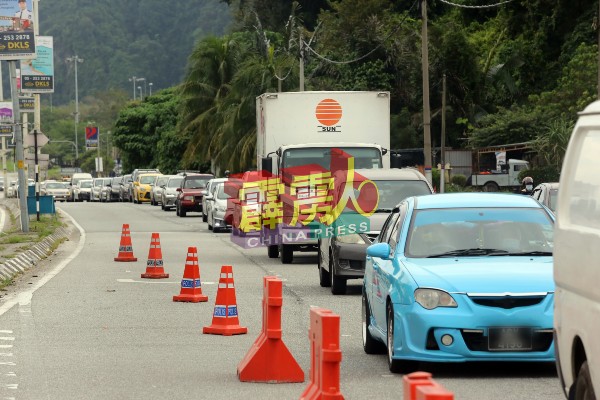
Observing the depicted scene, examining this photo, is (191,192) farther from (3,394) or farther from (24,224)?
(3,394)

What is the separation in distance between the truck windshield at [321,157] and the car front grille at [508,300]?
14926 millimetres

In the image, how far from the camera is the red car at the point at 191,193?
51219 millimetres

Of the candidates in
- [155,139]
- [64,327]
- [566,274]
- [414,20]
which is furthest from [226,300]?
[155,139]

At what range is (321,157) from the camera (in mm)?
25250

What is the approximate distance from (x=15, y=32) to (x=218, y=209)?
8.39m

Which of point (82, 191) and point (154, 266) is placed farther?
point (82, 191)

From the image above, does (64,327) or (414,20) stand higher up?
(414,20)

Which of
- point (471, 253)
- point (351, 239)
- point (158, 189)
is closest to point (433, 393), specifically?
point (471, 253)

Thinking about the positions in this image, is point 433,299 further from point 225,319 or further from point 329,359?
point 225,319

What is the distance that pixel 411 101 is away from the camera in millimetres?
72312

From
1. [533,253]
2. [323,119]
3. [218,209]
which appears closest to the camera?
[533,253]

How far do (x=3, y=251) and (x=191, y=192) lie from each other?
26077 millimetres

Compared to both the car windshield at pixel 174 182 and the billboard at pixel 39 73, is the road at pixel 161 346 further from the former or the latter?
the car windshield at pixel 174 182

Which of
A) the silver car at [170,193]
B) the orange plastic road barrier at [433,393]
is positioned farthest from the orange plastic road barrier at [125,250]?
the silver car at [170,193]
